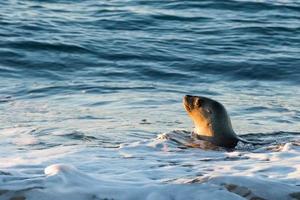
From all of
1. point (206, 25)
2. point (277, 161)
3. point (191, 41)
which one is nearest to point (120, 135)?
point (277, 161)

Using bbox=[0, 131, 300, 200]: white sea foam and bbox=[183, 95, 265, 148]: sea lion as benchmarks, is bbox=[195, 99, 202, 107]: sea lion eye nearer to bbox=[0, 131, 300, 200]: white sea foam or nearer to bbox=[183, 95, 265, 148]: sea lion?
bbox=[183, 95, 265, 148]: sea lion

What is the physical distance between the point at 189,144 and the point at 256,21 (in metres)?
8.93

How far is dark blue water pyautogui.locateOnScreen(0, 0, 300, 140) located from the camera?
9461mm

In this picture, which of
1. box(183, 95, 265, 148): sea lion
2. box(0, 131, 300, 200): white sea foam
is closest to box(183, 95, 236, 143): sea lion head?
box(183, 95, 265, 148): sea lion

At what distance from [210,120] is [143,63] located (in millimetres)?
4382

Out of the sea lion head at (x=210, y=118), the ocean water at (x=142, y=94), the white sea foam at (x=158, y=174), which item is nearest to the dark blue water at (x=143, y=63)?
the ocean water at (x=142, y=94)

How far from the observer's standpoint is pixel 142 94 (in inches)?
421

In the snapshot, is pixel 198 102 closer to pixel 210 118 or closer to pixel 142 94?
pixel 210 118

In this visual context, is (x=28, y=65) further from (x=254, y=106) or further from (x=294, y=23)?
(x=294, y=23)

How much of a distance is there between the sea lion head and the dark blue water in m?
0.32

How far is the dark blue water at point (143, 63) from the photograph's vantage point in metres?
9.46

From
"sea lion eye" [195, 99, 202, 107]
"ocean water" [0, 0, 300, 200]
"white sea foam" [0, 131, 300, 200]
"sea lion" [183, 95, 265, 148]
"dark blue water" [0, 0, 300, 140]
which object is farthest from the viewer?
"dark blue water" [0, 0, 300, 140]

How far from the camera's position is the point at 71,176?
504 cm

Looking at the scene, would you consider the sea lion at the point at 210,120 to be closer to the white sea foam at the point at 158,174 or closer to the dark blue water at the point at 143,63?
the dark blue water at the point at 143,63
